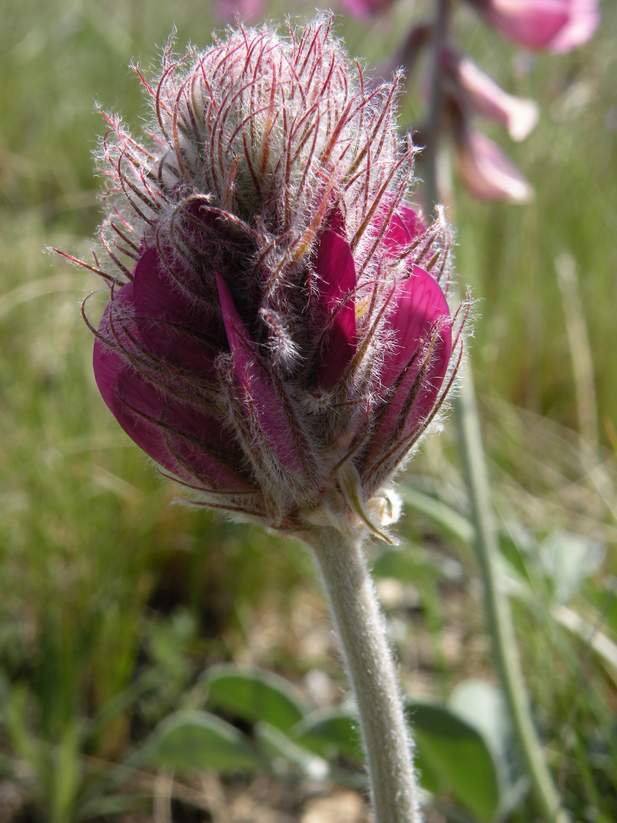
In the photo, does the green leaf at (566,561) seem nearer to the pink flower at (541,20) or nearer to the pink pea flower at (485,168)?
the pink pea flower at (485,168)

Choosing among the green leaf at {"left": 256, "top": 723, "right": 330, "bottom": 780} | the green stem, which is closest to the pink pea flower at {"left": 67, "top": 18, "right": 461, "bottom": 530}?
the green stem

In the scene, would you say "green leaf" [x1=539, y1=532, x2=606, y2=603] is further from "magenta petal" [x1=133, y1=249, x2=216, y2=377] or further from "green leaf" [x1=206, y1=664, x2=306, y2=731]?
"magenta petal" [x1=133, y1=249, x2=216, y2=377]

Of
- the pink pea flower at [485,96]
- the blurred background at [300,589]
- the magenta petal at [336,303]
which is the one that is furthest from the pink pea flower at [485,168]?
the magenta petal at [336,303]

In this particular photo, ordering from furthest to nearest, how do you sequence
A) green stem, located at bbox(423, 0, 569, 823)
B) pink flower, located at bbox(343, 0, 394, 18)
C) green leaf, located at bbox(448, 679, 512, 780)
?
pink flower, located at bbox(343, 0, 394, 18), green leaf, located at bbox(448, 679, 512, 780), green stem, located at bbox(423, 0, 569, 823)

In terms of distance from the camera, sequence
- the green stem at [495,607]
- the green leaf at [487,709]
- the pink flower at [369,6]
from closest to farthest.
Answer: the green stem at [495,607] → the green leaf at [487,709] → the pink flower at [369,6]

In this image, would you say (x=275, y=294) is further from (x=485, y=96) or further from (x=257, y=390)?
(x=485, y=96)

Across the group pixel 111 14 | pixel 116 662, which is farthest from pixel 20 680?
pixel 111 14

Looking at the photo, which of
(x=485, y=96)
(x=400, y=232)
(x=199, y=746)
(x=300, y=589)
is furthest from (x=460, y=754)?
(x=485, y=96)
